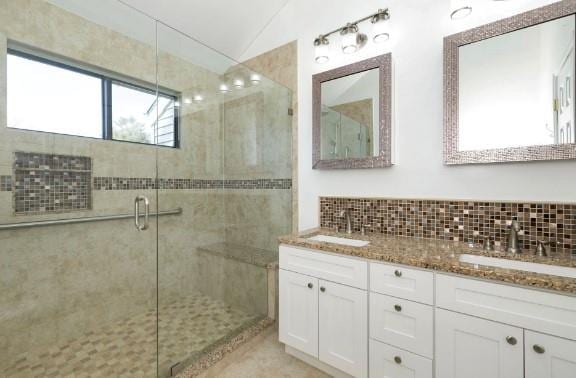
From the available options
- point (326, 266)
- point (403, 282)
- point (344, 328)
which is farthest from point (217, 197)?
point (403, 282)

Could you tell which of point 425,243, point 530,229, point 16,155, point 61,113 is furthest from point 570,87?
point 16,155

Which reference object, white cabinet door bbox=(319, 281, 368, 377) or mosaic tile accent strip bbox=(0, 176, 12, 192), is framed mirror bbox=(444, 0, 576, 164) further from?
mosaic tile accent strip bbox=(0, 176, 12, 192)

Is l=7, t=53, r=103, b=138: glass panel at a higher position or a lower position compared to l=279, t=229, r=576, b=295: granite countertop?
higher

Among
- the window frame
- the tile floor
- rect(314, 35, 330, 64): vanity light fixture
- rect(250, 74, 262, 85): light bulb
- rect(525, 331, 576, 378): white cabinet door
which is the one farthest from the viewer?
rect(250, 74, 262, 85): light bulb

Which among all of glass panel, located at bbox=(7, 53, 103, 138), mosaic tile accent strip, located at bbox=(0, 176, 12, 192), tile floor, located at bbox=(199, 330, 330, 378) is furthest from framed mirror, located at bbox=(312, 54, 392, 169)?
Result: mosaic tile accent strip, located at bbox=(0, 176, 12, 192)

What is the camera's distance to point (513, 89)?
1.38 metres

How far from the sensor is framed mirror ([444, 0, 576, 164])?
49.6 inches

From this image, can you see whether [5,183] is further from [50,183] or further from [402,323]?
[402,323]

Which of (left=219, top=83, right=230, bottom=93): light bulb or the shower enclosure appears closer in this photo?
the shower enclosure

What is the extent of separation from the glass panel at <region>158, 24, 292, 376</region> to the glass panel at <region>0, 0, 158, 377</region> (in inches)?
5.7

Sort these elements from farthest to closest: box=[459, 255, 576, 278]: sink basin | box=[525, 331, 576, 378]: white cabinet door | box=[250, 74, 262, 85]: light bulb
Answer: box=[250, 74, 262, 85]: light bulb
box=[459, 255, 576, 278]: sink basin
box=[525, 331, 576, 378]: white cabinet door

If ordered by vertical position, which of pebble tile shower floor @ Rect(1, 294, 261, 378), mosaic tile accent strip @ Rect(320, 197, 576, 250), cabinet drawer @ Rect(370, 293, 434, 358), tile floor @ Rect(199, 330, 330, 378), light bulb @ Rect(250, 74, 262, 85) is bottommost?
tile floor @ Rect(199, 330, 330, 378)

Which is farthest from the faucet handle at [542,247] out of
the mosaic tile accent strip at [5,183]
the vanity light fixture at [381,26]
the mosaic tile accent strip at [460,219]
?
the mosaic tile accent strip at [5,183]

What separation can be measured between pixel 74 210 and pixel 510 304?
2.43 m
